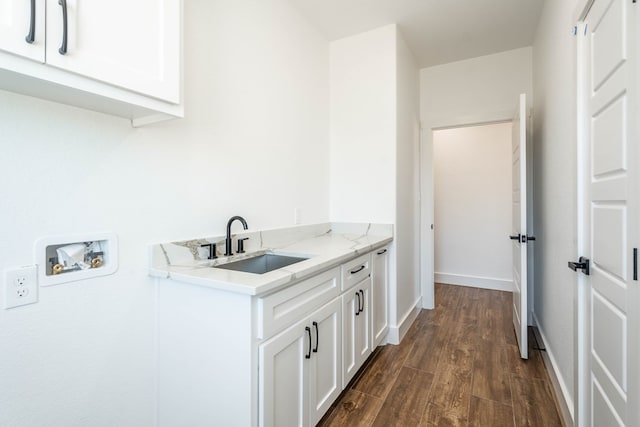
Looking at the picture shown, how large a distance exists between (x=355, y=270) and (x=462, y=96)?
8.39 ft

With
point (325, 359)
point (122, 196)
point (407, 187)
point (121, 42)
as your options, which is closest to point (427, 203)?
point (407, 187)

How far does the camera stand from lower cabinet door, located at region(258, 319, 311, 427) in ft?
3.73

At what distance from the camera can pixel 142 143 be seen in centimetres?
130

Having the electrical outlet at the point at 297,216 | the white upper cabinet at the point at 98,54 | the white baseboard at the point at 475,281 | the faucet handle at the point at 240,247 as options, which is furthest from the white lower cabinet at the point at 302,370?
the white baseboard at the point at 475,281

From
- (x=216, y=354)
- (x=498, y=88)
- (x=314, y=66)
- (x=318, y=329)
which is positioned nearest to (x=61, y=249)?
(x=216, y=354)

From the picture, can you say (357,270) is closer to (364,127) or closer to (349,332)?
(349,332)

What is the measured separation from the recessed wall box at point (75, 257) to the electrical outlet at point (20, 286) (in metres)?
0.03

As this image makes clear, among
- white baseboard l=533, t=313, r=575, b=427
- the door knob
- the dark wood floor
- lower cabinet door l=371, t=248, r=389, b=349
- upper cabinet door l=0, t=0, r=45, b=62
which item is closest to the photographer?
upper cabinet door l=0, t=0, r=45, b=62

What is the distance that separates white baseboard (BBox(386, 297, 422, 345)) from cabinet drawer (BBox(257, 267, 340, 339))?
3.87 feet

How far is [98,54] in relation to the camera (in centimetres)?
87

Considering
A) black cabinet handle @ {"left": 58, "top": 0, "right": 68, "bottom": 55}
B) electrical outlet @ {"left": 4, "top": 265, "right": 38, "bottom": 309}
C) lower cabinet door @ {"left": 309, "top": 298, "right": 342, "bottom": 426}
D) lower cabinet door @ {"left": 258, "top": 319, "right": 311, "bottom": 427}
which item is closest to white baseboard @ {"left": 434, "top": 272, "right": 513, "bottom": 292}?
lower cabinet door @ {"left": 309, "top": 298, "right": 342, "bottom": 426}

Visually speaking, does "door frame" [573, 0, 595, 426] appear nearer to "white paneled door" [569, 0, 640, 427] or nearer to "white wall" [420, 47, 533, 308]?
"white paneled door" [569, 0, 640, 427]

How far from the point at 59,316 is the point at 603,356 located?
2.02 m

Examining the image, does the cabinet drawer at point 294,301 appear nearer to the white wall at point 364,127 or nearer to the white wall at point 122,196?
the white wall at point 122,196
